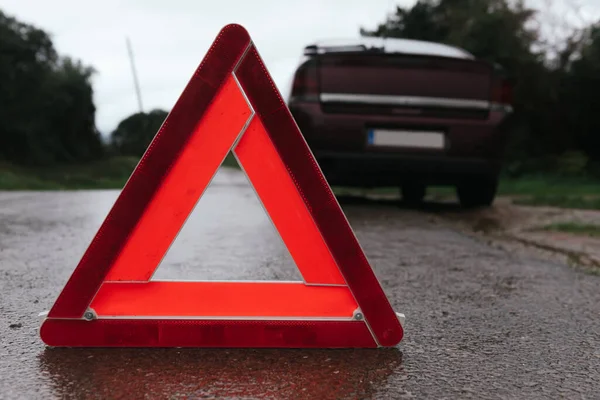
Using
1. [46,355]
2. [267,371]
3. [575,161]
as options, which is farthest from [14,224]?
[575,161]

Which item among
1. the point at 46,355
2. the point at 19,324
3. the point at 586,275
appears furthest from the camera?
the point at 586,275

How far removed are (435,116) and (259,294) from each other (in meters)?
3.88

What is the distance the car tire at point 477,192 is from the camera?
6203mm

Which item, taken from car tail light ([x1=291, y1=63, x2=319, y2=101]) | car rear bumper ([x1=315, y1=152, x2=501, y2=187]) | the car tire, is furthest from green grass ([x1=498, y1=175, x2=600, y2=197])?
car tail light ([x1=291, y1=63, x2=319, y2=101])

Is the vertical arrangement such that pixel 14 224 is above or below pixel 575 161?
above

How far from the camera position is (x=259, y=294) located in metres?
1.88

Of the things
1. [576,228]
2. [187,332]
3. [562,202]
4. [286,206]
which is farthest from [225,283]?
[562,202]

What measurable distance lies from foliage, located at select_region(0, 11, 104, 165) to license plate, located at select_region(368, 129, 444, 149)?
25620mm

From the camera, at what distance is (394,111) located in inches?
214

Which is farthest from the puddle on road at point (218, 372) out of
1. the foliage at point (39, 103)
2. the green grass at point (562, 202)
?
the foliage at point (39, 103)

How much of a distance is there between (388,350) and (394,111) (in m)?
3.73

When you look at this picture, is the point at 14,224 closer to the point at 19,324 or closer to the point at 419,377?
the point at 19,324

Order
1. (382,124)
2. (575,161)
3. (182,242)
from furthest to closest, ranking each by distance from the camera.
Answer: (575,161)
(382,124)
(182,242)

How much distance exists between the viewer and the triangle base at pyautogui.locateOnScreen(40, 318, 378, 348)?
183 cm
